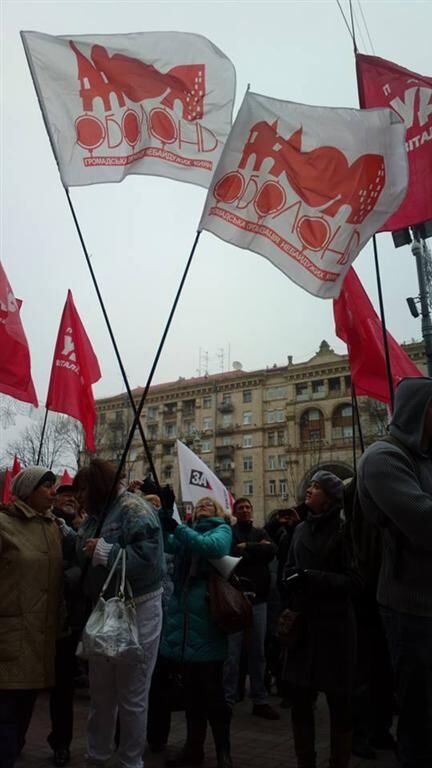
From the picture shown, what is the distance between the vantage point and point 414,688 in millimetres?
2572

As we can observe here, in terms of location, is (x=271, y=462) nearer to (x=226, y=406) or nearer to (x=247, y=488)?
(x=247, y=488)

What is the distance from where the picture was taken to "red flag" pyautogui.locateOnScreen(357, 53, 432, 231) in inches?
284

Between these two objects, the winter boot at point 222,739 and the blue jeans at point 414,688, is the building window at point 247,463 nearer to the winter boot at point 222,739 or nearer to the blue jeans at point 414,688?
the winter boot at point 222,739

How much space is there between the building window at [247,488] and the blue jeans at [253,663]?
57.0 meters

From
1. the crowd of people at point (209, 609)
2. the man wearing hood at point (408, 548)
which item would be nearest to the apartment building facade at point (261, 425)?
the crowd of people at point (209, 609)

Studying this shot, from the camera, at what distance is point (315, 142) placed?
17.8 feet

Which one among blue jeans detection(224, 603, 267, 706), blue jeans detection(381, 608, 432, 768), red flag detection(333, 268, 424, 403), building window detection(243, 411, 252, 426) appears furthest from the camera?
building window detection(243, 411, 252, 426)

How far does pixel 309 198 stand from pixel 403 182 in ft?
2.56

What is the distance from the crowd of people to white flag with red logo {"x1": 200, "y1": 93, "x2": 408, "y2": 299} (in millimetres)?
1945

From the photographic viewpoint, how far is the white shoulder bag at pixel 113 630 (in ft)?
11.8

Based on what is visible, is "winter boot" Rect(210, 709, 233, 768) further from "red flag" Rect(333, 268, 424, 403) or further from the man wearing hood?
"red flag" Rect(333, 268, 424, 403)

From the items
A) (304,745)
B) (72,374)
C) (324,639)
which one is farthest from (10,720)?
(72,374)

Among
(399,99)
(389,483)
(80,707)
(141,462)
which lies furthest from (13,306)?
(141,462)

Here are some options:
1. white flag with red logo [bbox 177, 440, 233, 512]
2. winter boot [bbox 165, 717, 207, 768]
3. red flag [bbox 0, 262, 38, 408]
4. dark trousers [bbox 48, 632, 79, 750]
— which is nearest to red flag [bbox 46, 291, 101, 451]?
red flag [bbox 0, 262, 38, 408]
